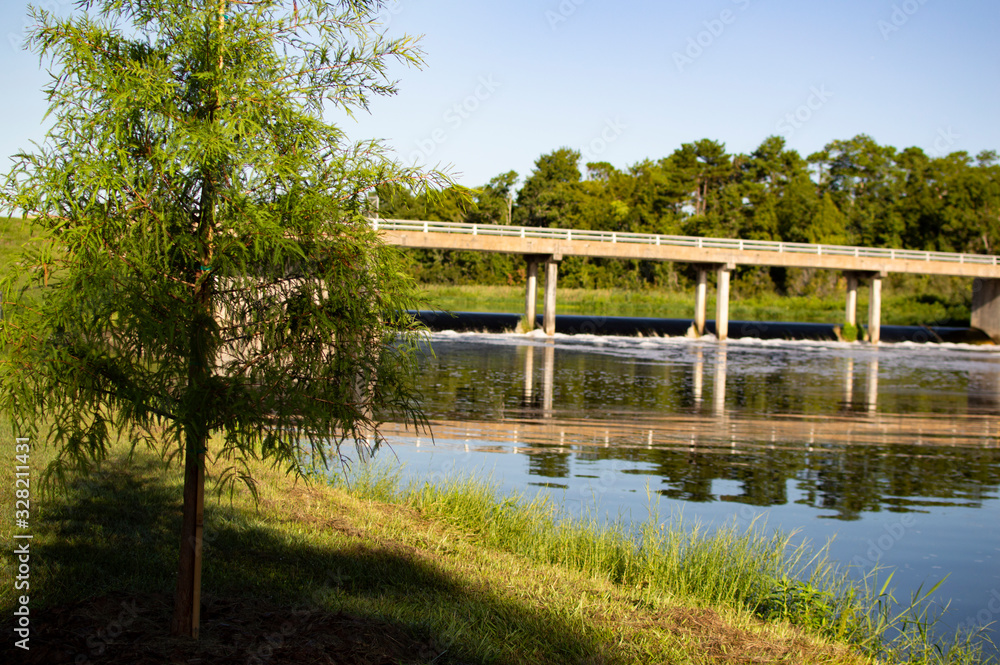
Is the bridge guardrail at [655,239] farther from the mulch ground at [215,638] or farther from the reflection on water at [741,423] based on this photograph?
the mulch ground at [215,638]

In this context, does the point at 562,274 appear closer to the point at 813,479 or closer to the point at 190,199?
the point at 813,479

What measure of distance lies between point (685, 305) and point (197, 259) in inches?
2191

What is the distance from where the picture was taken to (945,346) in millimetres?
47094

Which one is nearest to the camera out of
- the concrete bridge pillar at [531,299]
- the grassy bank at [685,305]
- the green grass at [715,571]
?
the green grass at [715,571]

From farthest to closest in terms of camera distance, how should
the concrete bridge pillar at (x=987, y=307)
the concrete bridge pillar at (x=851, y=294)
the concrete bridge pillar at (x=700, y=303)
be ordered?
the concrete bridge pillar at (x=987, y=307)
the concrete bridge pillar at (x=851, y=294)
the concrete bridge pillar at (x=700, y=303)

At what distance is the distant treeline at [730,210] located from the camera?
211ft

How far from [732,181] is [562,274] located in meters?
23.4

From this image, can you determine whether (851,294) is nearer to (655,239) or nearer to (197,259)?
(655,239)

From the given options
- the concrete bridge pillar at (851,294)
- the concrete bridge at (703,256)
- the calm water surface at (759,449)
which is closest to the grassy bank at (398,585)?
the calm water surface at (759,449)

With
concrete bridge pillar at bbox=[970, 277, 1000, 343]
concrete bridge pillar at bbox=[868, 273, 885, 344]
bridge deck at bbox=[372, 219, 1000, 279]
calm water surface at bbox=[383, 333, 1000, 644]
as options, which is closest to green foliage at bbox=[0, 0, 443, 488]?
calm water surface at bbox=[383, 333, 1000, 644]

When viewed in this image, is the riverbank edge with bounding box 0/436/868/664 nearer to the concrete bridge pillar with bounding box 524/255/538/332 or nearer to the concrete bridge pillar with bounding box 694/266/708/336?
the concrete bridge pillar with bounding box 524/255/538/332

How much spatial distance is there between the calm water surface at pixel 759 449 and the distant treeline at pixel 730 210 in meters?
35.0

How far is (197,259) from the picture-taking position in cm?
393

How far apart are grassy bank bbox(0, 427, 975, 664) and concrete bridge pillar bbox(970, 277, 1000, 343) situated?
49.0 meters
